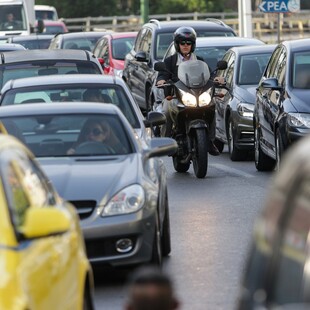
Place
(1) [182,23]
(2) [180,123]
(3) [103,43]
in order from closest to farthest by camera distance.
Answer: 1. (2) [180,123]
2. (1) [182,23]
3. (3) [103,43]

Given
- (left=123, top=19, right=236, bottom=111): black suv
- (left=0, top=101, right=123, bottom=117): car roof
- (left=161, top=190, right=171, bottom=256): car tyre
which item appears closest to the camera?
(left=161, top=190, right=171, bottom=256): car tyre

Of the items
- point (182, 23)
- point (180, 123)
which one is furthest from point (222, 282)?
point (182, 23)

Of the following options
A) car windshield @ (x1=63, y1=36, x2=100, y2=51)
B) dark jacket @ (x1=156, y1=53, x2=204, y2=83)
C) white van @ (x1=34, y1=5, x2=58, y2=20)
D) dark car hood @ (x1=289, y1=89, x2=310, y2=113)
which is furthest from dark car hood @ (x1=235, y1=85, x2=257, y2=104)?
white van @ (x1=34, y1=5, x2=58, y2=20)

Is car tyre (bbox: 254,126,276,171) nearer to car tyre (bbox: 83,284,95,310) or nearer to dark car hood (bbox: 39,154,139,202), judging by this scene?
dark car hood (bbox: 39,154,139,202)

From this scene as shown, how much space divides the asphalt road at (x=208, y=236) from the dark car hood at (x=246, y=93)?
1.33 m

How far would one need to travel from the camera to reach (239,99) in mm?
22469

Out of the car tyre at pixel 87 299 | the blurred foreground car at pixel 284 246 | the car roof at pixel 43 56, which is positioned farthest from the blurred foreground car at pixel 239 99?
the blurred foreground car at pixel 284 246

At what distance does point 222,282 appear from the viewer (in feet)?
38.0

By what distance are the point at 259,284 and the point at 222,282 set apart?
5779 millimetres

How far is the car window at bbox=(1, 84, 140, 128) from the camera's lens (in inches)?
609

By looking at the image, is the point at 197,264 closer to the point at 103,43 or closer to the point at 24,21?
the point at 103,43

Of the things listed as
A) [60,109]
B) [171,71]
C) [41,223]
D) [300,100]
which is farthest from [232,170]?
[41,223]

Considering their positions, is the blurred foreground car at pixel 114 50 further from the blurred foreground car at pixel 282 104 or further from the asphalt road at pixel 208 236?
the blurred foreground car at pixel 282 104

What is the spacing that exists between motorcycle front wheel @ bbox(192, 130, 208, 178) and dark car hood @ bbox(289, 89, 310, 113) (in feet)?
4.40
